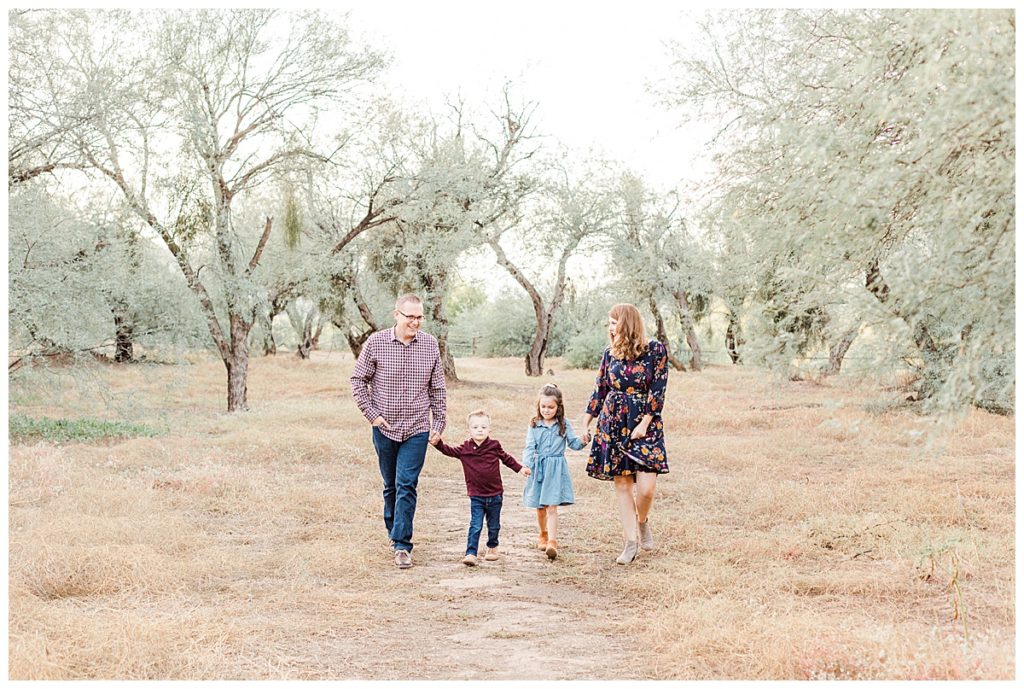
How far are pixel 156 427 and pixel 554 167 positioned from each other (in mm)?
13109

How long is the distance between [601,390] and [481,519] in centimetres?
125

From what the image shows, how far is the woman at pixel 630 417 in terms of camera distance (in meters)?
6.30

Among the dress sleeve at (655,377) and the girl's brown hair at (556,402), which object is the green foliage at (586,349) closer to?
the girl's brown hair at (556,402)

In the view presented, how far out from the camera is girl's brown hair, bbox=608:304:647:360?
6285 millimetres

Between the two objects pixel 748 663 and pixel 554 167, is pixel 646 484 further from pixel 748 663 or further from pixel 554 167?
pixel 554 167

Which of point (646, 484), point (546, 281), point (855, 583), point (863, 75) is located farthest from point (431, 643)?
point (546, 281)

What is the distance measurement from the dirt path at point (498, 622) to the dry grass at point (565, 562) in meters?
0.07

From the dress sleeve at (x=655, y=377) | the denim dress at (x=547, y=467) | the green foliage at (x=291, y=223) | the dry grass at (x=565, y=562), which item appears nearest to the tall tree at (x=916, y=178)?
the dry grass at (x=565, y=562)

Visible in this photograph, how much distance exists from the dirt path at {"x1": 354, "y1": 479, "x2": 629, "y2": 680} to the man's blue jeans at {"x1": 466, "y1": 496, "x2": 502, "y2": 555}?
0.14 meters

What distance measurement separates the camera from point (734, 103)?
47.8 ft

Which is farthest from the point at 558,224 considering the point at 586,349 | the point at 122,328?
the point at 122,328

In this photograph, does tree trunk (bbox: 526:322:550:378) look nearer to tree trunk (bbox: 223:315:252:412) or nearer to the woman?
tree trunk (bbox: 223:315:252:412)

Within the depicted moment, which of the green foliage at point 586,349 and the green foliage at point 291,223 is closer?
the green foliage at point 291,223

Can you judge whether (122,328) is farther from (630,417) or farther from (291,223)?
(630,417)
